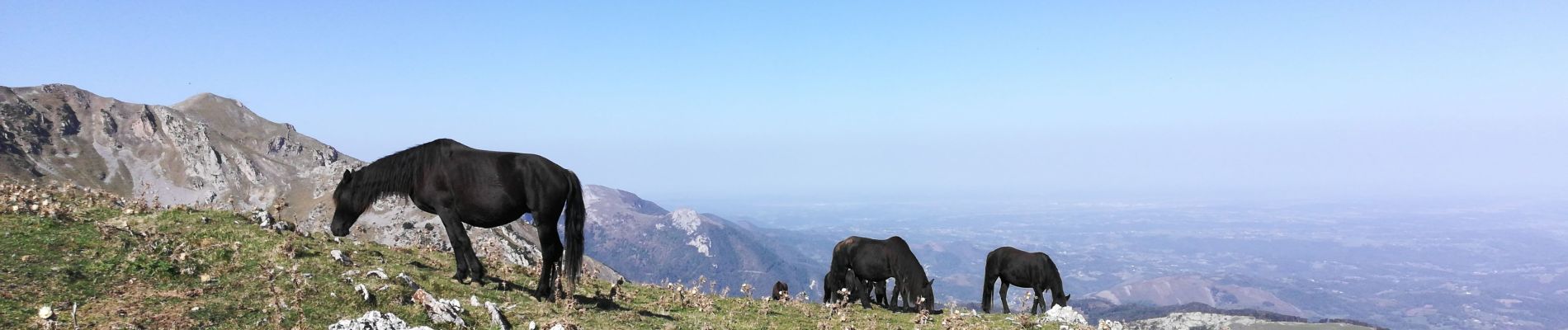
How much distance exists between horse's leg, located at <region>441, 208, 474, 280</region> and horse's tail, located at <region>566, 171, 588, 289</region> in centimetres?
173

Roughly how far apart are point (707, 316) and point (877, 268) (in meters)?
8.79

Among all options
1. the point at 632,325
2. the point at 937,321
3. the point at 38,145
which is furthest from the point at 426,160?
the point at 38,145

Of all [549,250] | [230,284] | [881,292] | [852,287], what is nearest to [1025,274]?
[881,292]

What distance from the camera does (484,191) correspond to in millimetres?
12516

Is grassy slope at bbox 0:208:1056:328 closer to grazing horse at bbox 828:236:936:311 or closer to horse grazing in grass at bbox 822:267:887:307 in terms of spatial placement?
grazing horse at bbox 828:236:936:311

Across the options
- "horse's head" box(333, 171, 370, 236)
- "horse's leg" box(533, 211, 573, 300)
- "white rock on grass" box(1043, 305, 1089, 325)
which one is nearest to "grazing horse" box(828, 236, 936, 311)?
"white rock on grass" box(1043, 305, 1089, 325)

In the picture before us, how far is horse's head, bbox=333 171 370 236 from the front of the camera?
1395 centimetres

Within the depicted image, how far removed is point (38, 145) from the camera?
7731 inches

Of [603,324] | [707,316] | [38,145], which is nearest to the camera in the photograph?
[603,324]

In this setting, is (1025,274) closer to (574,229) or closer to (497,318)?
(574,229)

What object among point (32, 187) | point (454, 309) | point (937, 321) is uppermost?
point (32, 187)

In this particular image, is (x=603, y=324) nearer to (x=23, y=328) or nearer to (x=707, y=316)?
(x=707, y=316)

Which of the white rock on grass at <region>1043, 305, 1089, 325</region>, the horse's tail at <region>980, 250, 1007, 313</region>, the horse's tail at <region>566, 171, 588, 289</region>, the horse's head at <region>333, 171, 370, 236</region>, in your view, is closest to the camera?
the horse's tail at <region>566, 171, 588, 289</region>

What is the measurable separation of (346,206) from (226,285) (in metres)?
3.49
